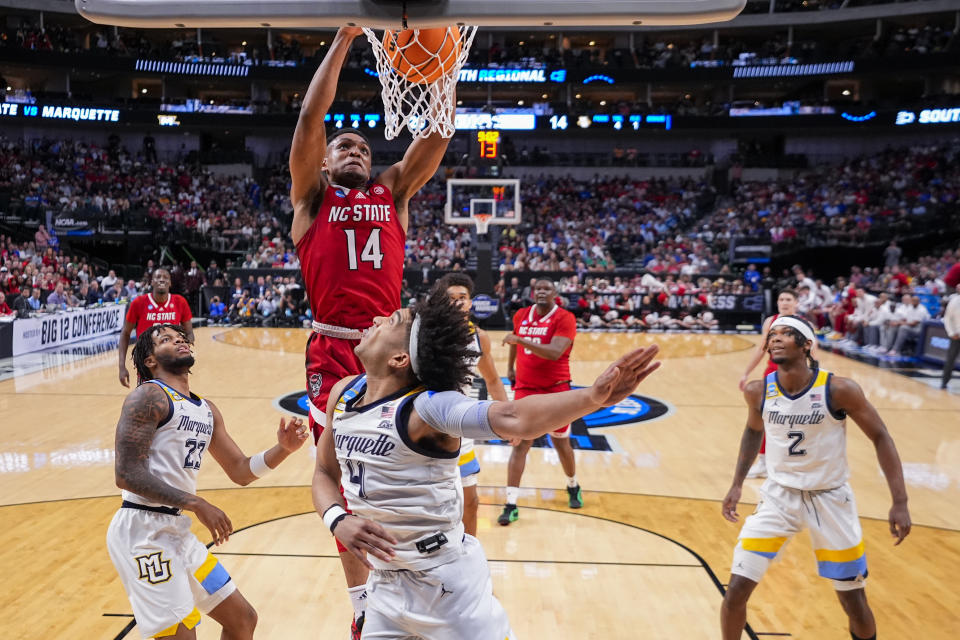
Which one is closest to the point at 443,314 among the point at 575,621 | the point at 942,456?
the point at 575,621

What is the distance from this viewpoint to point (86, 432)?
9.56m

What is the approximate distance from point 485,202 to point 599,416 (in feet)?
41.0

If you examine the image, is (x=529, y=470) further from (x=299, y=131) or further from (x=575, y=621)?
(x=299, y=131)

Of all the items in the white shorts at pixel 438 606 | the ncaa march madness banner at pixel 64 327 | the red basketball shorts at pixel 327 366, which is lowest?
the ncaa march madness banner at pixel 64 327

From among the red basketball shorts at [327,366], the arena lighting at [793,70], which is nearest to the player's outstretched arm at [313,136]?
the red basketball shorts at [327,366]

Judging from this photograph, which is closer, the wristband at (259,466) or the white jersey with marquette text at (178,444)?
the white jersey with marquette text at (178,444)

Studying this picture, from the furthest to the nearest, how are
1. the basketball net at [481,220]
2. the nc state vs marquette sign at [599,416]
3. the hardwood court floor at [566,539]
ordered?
the basketball net at [481,220] < the nc state vs marquette sign at [599,416] < the hardwood court floor at [566,539]

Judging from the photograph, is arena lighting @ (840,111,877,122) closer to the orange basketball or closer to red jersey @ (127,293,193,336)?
red jersey @ (127,293,193,336)

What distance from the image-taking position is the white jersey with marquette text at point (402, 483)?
8.88ft

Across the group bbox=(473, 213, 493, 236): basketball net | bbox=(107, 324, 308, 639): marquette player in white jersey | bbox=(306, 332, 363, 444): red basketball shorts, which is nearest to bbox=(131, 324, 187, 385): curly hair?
bbox=(107, 324, 308, 639): marquette player in white jersey

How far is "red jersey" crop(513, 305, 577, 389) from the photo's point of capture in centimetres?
714

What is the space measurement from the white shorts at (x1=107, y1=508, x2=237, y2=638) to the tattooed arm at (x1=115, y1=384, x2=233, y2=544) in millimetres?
162

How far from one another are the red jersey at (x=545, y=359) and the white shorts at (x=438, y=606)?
4386 mm

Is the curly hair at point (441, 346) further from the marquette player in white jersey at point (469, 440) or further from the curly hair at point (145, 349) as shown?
the marquette player in white jersey at point (469, 440)
